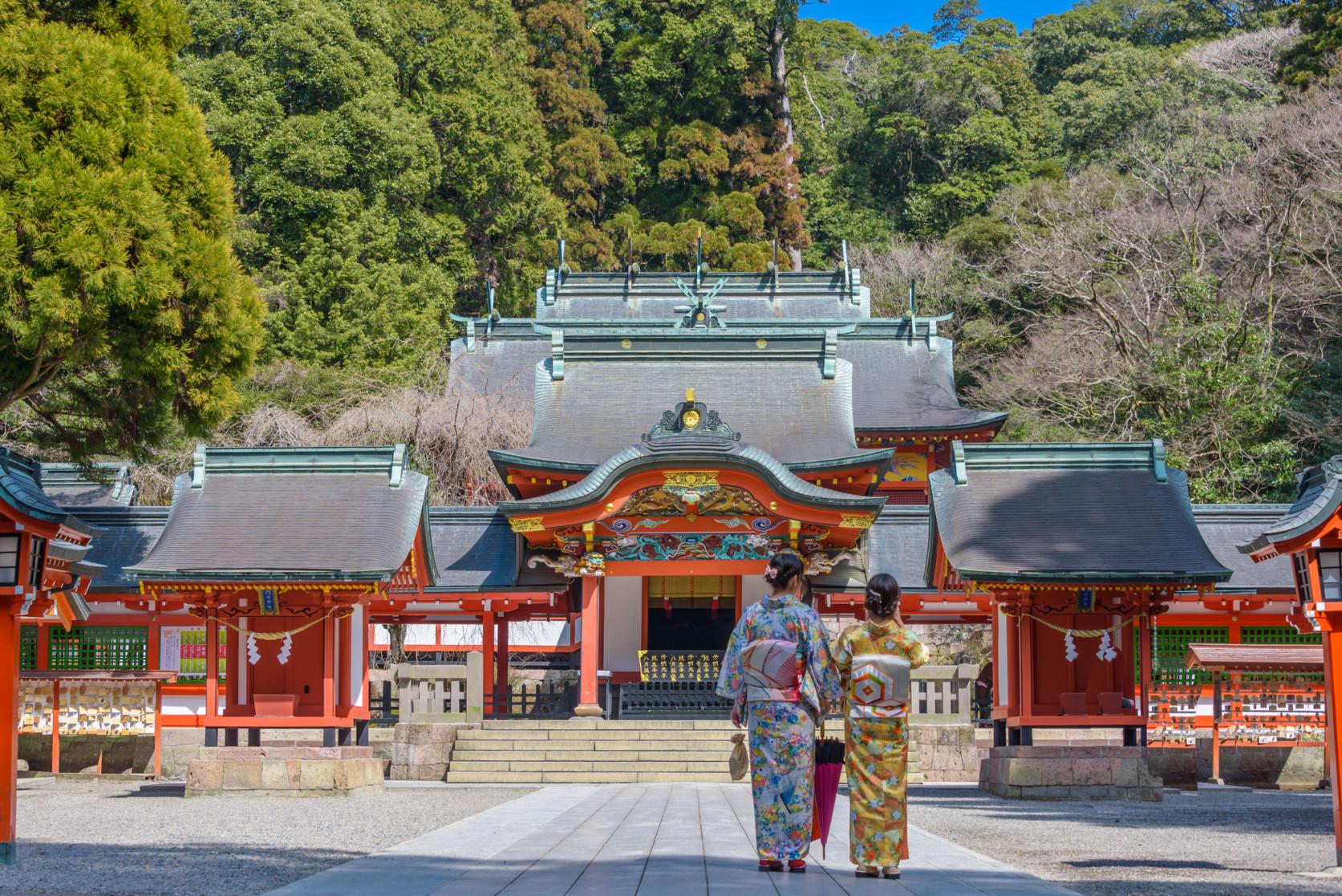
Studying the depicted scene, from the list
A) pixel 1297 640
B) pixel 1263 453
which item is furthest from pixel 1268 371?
pixel 1297 640

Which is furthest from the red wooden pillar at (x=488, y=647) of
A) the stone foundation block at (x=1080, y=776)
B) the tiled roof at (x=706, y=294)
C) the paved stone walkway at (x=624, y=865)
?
the tiled roof at (x=706, y=294)

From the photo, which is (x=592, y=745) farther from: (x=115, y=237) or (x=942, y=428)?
(x=942, y=428)

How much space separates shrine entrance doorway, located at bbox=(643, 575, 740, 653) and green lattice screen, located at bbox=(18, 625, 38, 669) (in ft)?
28.6

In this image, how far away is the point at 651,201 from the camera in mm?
46375

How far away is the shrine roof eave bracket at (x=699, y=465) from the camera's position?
1823 centimetres

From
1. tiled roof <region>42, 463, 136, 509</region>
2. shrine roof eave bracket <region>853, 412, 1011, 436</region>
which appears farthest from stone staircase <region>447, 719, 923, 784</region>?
shrine roof eave bracket <region>853, 412, 1011, 436</region>

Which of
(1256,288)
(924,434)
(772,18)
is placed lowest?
(924,434)

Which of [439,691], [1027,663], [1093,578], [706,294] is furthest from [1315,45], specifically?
[439,691]

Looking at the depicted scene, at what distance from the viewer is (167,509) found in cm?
2069

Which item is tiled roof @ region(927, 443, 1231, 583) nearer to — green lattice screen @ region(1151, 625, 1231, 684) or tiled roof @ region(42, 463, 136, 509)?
green lattice screen @ region(1151, 625, 1231, 684)

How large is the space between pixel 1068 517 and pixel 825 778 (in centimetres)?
961

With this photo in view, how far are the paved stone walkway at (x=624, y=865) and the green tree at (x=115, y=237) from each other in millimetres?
5615

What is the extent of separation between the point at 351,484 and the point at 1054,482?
27.9 feet

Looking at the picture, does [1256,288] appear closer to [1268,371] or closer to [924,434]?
[1268,371]
